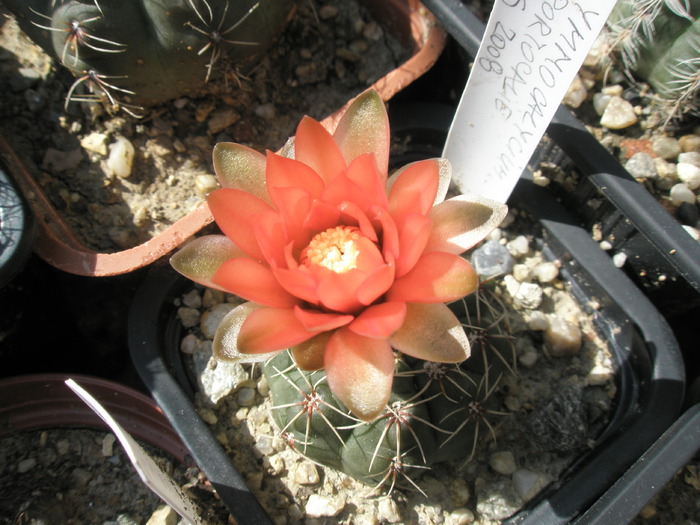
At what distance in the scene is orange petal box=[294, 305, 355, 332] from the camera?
0.63 m

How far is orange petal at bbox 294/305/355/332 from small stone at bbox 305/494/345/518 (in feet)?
1.92

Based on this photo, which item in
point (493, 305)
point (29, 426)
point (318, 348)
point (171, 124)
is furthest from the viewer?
point (171, 124)

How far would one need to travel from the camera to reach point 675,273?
118 centimetres

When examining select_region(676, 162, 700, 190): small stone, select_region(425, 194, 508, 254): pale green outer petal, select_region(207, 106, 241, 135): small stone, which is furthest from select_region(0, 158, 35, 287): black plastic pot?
select_region(676, 162, 700, 190): small stone

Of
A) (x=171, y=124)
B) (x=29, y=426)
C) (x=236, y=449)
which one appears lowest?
(x=29, y=426)

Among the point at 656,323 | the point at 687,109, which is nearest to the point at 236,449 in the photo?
the point at 656,323

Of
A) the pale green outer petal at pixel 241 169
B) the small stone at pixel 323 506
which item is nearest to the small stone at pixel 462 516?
the small stone at pixel 323 506

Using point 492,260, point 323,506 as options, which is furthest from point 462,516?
point 492,260

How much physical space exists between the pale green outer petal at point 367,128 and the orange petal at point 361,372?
0.81ft

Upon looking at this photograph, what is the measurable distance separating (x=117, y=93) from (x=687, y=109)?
4.23 feet

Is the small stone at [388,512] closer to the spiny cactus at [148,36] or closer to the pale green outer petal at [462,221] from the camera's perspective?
the pale green outer petal at [462,221]

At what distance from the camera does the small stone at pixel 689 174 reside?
130 cm

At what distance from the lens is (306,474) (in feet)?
3.63

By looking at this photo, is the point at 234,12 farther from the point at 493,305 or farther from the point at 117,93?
the point at 493,305
